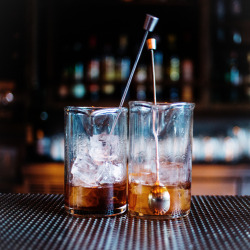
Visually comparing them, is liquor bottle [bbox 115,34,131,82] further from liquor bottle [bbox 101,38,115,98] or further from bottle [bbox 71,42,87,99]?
bottle [bbox 71,42,87,99]

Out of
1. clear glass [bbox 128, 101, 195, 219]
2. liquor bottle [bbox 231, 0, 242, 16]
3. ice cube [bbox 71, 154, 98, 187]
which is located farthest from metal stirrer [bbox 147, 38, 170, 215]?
liquor bottle [bbox 231, 0, 242, 16]

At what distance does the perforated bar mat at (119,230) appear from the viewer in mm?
621

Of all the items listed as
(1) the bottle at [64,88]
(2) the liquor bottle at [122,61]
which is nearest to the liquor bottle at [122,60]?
(2) the liquor bottle at [122,61]

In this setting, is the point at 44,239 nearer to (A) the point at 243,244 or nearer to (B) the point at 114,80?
(A) the point at 243,244

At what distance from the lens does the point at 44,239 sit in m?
0.64

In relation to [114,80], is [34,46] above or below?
above

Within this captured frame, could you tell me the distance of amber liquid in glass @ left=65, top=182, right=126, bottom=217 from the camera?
2.46 ft

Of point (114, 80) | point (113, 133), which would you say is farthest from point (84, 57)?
point (113, 133)

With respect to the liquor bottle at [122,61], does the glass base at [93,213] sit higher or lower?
lower

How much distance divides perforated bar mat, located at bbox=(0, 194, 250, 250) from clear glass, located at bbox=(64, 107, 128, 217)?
0.09ft

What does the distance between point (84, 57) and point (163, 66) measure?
0.57 metres

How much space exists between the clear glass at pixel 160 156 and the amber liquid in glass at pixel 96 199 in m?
0.03

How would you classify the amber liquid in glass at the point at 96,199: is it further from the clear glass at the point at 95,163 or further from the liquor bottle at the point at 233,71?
the liquor bottle at the point at 233,71

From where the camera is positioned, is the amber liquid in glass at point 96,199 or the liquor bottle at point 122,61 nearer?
the amber liquid in glass at point 96,199
